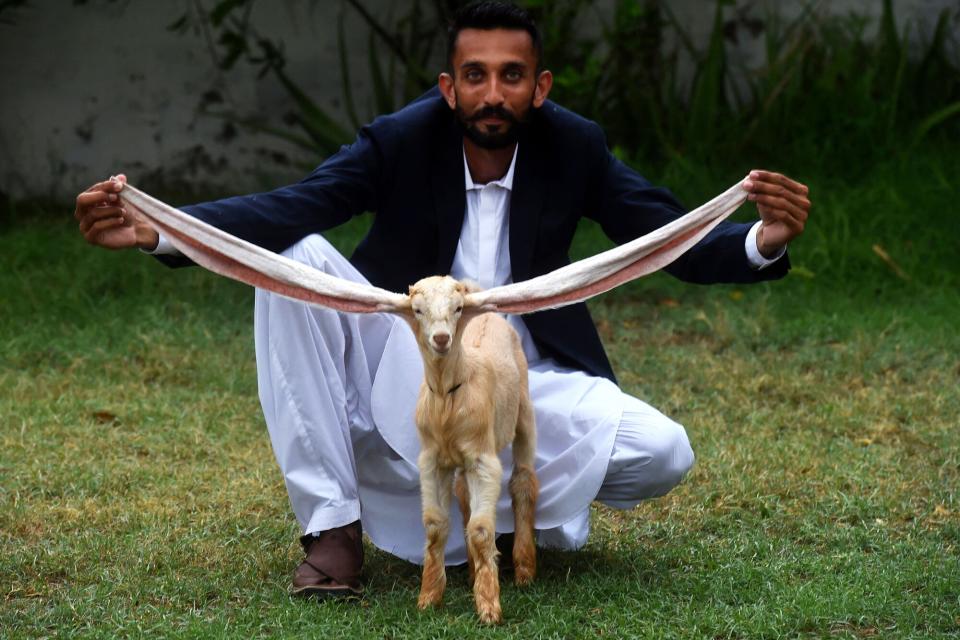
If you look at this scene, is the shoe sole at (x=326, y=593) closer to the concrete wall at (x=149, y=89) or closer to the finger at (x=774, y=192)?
the finger at (x=774, y=192)

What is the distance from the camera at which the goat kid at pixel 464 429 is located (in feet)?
11.2

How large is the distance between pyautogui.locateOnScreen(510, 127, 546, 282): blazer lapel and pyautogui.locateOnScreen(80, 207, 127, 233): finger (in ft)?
3.80

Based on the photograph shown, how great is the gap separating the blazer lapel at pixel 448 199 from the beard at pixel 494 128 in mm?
97

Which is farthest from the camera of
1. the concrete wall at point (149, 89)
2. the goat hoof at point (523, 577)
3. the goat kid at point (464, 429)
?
the concrete wall at point (149, 89)

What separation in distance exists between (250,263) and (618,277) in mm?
926

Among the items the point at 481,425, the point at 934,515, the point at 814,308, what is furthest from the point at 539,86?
the point at 814,308

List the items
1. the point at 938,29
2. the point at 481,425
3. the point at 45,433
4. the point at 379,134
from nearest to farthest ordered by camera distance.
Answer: the point at 481,425, the point at 379,134, the point at 45,433, the point at 938,29

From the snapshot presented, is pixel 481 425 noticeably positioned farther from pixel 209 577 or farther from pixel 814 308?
pixel 814 308

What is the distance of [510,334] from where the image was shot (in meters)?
3.86

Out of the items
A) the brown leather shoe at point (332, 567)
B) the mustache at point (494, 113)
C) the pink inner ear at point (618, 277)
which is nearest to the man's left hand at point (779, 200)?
the pink inner ear at point (618, 277)

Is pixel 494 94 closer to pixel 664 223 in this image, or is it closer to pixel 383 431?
pixel 664 223

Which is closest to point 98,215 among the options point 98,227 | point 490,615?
point 98,227

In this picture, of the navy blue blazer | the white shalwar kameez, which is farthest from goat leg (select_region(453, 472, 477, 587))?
the navy blue blazer

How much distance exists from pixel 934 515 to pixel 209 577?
7.67 ft
